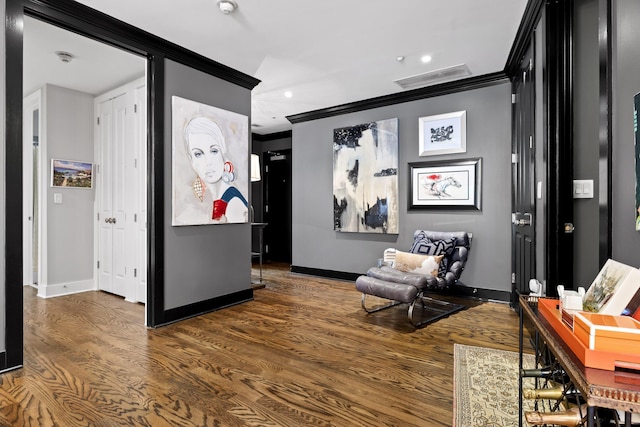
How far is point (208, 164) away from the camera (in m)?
3.73

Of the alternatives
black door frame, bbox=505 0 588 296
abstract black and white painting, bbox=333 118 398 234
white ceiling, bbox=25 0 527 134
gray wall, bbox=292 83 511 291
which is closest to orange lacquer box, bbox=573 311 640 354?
black door frame, bbox=505 0 588 296

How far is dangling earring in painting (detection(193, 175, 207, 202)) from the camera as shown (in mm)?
3602

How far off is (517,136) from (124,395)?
4.03 m

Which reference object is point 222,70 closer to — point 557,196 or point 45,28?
point 45,28

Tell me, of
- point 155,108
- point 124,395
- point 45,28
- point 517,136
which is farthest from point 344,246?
point 45,28

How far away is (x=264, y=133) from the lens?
7.48 metres

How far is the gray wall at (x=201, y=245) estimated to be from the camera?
11.2ft

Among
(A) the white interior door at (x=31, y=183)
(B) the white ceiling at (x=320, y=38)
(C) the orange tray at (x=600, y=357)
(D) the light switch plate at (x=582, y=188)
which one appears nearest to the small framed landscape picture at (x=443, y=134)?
(B) the white ceiling at (x=320, y=38)

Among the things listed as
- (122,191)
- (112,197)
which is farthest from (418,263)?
(112,197)

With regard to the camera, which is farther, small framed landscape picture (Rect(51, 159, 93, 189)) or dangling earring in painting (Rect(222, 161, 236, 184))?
small framed landscape picture (Rect(51, 159, 93, 189))

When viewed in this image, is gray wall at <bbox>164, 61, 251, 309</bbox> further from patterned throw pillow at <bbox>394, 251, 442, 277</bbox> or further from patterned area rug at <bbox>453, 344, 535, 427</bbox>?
patterned area rug at <bbox>453, 344, 535, 427</bbox>

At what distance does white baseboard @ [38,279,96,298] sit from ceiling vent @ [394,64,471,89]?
4.80 meters

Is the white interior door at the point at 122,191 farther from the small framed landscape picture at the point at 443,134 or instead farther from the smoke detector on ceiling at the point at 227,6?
the small framed landscape picture at the point at 443,134

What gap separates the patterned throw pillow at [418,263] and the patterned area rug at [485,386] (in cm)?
99
